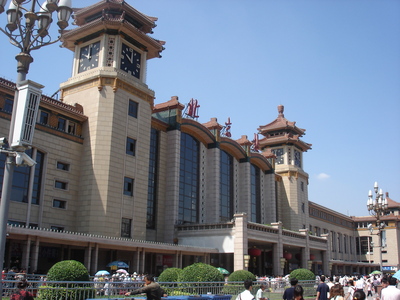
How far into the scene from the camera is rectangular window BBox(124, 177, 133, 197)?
36969 millimetres

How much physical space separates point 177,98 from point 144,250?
17.3 m

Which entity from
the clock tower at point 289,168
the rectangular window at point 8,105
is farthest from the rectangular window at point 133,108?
the clock tower at point 289,168

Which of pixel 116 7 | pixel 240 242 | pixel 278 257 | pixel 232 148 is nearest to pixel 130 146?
pixel 116 7

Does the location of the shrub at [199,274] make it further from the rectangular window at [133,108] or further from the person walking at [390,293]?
the rectangular window at [133,108]

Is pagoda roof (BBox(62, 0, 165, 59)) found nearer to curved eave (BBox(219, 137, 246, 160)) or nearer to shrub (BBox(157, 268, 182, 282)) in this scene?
curved eave (BBox(219, 137, 246, 160))

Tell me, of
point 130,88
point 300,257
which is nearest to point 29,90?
point 130,88

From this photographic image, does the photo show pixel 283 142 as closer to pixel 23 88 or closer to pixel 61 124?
pixel 61 124

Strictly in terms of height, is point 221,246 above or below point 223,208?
below

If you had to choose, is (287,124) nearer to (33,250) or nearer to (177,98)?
(177,98)

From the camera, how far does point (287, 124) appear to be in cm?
6994

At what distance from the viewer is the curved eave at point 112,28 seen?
123ft

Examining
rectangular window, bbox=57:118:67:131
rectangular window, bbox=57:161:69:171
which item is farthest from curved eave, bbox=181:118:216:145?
rectangular window, bbox=57:161:69:171

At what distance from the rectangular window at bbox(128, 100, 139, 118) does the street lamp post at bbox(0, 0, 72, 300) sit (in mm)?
26066

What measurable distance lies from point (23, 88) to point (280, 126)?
6148cm
